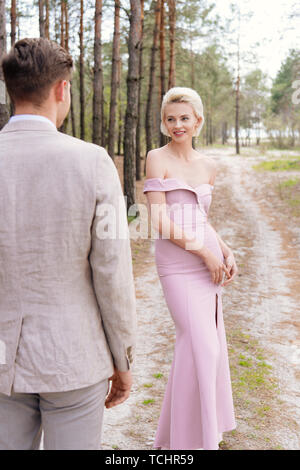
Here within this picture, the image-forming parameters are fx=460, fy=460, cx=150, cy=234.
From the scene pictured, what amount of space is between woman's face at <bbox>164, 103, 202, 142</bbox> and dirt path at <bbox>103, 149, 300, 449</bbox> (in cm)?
234

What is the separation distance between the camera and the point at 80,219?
1644 millimetres

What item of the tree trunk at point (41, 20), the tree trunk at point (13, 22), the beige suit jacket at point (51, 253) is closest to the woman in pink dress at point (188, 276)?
the beige suit jacket at point (51, 253)

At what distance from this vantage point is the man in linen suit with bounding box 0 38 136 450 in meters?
1.62

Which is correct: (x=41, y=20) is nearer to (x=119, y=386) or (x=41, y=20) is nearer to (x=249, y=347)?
(x=249, y=347)

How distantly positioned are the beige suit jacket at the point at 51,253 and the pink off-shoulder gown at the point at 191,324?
1.33 m

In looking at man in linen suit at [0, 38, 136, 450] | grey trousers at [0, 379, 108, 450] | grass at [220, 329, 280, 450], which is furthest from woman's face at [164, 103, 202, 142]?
grass at [220, 329, 280, 450]

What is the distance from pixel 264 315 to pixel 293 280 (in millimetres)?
1962

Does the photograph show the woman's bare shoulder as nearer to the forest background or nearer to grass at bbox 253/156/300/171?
the forest background

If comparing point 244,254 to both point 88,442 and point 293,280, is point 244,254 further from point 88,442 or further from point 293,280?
point 88,442

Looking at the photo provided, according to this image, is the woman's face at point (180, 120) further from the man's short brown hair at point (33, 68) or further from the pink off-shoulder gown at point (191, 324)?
the man's short brown hair at point (33, 68)

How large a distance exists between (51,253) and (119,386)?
700mm

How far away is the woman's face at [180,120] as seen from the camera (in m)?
3.14

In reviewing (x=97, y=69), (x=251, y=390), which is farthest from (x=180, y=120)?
(x=97, y=69)

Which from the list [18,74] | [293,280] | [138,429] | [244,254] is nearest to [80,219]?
[18,74]
